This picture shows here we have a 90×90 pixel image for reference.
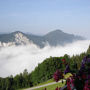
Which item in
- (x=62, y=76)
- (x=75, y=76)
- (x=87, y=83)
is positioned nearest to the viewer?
(x=87, y=83)

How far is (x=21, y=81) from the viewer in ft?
171

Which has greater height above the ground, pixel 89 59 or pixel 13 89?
pixel 89 59

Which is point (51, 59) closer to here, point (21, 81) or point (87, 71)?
point (21, 81)

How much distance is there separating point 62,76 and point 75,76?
31 centimetres

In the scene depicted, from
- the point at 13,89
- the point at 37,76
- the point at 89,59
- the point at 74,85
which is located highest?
the point at 89,59

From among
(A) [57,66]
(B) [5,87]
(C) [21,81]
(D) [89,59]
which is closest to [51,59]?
(A) [57,66]

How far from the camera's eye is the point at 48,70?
51.2m

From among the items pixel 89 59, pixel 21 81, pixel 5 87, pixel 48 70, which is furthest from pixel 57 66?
pixel 89 59

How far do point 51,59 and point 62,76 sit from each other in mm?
50254

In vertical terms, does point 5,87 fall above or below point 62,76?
below

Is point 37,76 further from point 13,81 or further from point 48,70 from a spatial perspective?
point 13,81

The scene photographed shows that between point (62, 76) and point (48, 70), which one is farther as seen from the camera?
point (48, 70)

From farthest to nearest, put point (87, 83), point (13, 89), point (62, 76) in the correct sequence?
1. point (13, 89)
2. point (62, 76)
3. point (87, 83)

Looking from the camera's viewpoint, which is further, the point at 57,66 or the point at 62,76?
the point at 57,66
